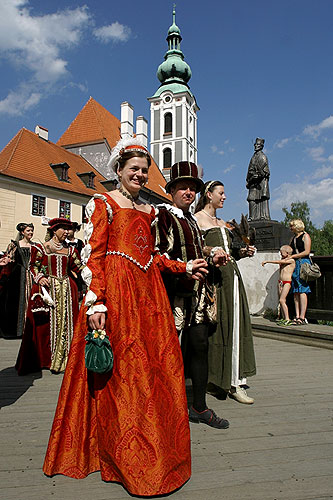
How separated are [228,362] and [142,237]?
5.59 feet

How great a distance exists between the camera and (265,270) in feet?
27.8

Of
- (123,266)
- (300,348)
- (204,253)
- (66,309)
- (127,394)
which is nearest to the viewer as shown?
(127,394)

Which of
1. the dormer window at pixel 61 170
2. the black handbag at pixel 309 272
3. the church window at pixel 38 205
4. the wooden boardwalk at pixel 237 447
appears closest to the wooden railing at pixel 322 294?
the black handbag at pixel 309 272

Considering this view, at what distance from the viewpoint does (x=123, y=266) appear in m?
2.19

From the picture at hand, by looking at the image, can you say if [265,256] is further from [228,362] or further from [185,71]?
[185,71]

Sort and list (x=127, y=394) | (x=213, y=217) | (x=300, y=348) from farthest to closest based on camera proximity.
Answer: (x=300, y=348) → (x=213, y=217) → (x=127, y=394)

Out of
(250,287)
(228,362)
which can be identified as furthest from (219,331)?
(250,287)

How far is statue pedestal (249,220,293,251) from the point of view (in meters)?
8.55

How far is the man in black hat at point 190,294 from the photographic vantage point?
2.73 meters

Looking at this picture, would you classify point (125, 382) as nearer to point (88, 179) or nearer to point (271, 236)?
point (271, 236)

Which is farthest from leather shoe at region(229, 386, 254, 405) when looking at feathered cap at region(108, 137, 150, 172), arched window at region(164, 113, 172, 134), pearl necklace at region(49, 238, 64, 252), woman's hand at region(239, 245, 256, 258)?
arched window at region(164, 113, 172, 134)

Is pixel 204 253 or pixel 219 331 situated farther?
pixel 219 331

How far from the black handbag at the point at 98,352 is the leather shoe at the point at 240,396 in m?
1.80

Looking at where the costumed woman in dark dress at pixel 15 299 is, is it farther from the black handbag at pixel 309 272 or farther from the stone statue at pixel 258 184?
the stone statue at pixel 258 184
